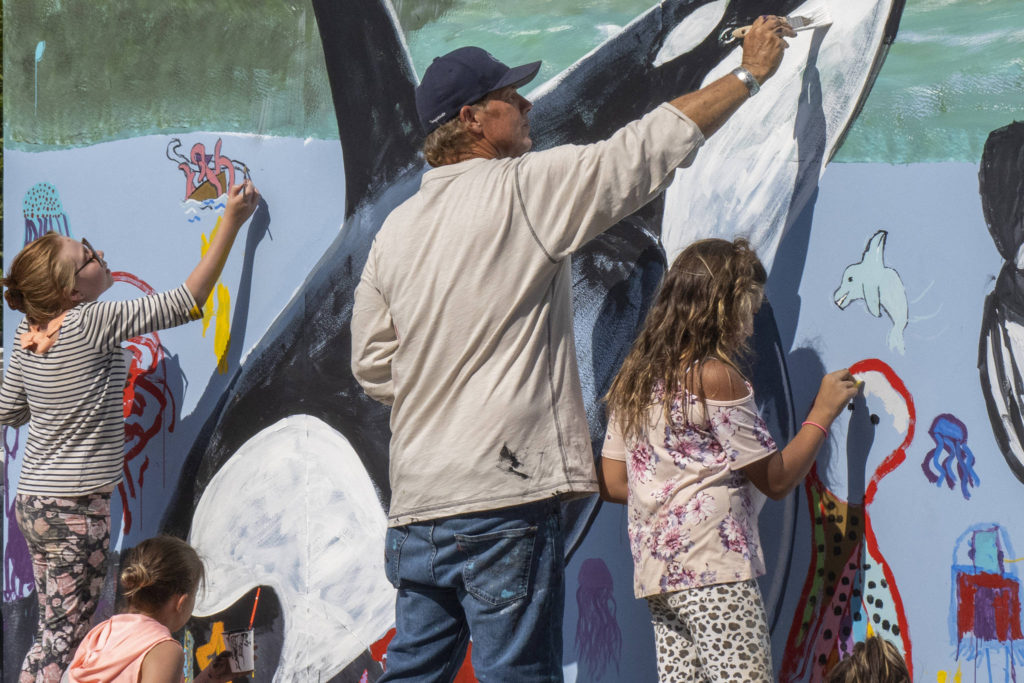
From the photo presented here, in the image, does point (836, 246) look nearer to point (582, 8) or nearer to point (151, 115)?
point (582, 8)

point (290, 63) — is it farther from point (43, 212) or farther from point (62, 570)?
point (62, 570)

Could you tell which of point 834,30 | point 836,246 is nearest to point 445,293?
point 836,246

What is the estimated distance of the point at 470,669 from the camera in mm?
3432

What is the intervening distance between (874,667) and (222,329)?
2478 millimetres

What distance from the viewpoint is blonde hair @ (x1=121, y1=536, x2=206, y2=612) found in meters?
3.06

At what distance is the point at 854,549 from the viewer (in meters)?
2.94

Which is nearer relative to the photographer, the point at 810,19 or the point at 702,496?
the point at 702,496

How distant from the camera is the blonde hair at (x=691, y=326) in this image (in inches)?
104

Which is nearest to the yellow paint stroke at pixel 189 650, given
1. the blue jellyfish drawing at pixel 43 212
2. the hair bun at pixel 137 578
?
the hair bun at pixel 137 578

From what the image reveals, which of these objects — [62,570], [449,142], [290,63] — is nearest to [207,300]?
[290,63]

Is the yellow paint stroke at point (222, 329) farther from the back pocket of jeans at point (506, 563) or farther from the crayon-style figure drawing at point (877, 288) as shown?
the crayon-style figure drawing at point (877, 288)

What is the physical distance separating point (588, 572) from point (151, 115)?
92.3 inches

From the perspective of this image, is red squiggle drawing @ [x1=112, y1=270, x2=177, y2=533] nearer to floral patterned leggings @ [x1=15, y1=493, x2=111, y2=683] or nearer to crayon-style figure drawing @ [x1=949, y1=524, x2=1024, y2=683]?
floral patterned leggings @ [x1=15, y1=493, x2=111, y2=683]

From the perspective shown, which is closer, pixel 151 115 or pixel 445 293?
pixel 445 293
